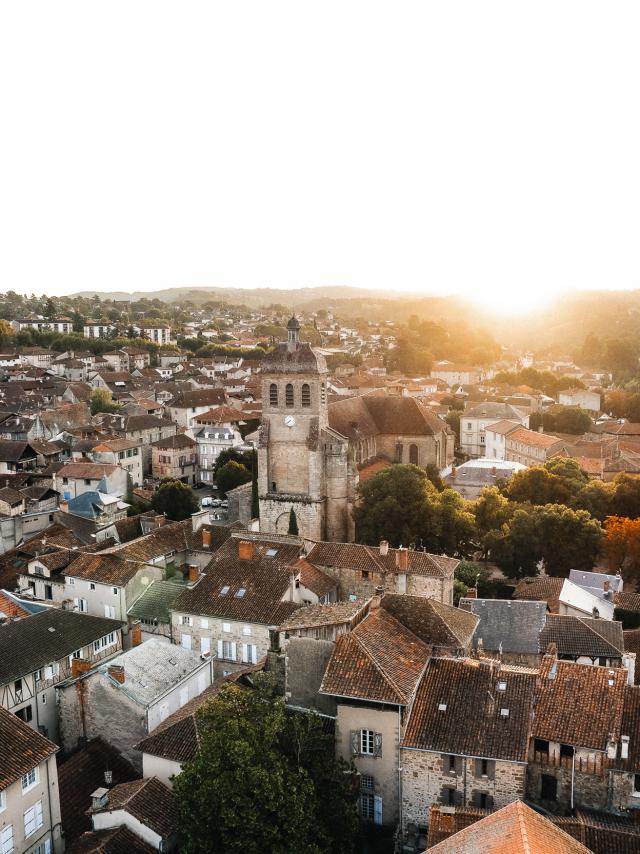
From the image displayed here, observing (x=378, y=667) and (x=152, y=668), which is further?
(x=152, y=668)

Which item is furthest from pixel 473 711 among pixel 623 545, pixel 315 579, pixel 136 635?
pixel 623 545

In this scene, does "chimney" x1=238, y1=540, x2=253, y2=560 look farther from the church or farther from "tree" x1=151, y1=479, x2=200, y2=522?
"tree" x1=151, y1=479, x2=200, y2=522

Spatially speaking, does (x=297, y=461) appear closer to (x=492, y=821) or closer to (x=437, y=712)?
(x=437, y=712)

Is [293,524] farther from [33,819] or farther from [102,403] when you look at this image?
[102,403]

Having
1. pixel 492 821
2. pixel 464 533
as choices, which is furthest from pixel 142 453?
pixel 492 821

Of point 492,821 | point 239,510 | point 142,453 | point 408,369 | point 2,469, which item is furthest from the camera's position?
point 408,369
